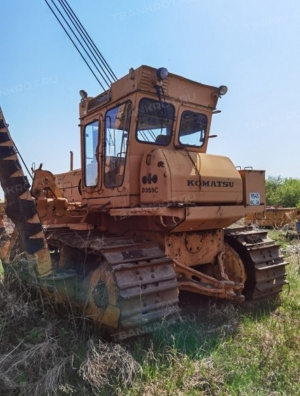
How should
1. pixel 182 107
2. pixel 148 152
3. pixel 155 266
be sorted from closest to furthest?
pixel 155 266 < pixel 148 152 < pixel 182 107

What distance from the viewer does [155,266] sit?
4008 mm

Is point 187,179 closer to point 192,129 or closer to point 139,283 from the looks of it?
point 192,129

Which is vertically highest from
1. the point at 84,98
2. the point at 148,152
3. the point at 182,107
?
the point at 84,98

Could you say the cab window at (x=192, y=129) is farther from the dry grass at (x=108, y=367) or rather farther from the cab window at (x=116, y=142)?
the dry grass at (x=108, y=367)

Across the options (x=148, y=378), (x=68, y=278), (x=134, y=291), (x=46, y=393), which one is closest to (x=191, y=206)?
(x=134, y=291)

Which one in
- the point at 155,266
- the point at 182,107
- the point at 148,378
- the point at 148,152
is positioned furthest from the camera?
the point at 182,107

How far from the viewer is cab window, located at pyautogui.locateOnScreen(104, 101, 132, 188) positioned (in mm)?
4871

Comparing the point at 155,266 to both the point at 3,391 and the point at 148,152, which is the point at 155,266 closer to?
the point at 148,152

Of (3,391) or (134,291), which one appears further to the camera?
(134,291)

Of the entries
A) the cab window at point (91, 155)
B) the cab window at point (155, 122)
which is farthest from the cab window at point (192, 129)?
the cab window at point (91, 155)

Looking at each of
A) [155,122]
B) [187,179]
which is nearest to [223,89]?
[155,122]

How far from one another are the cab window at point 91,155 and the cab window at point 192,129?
132 cm

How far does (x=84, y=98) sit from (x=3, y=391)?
439 centimetres

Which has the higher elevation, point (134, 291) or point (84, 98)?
point (84, 98)
